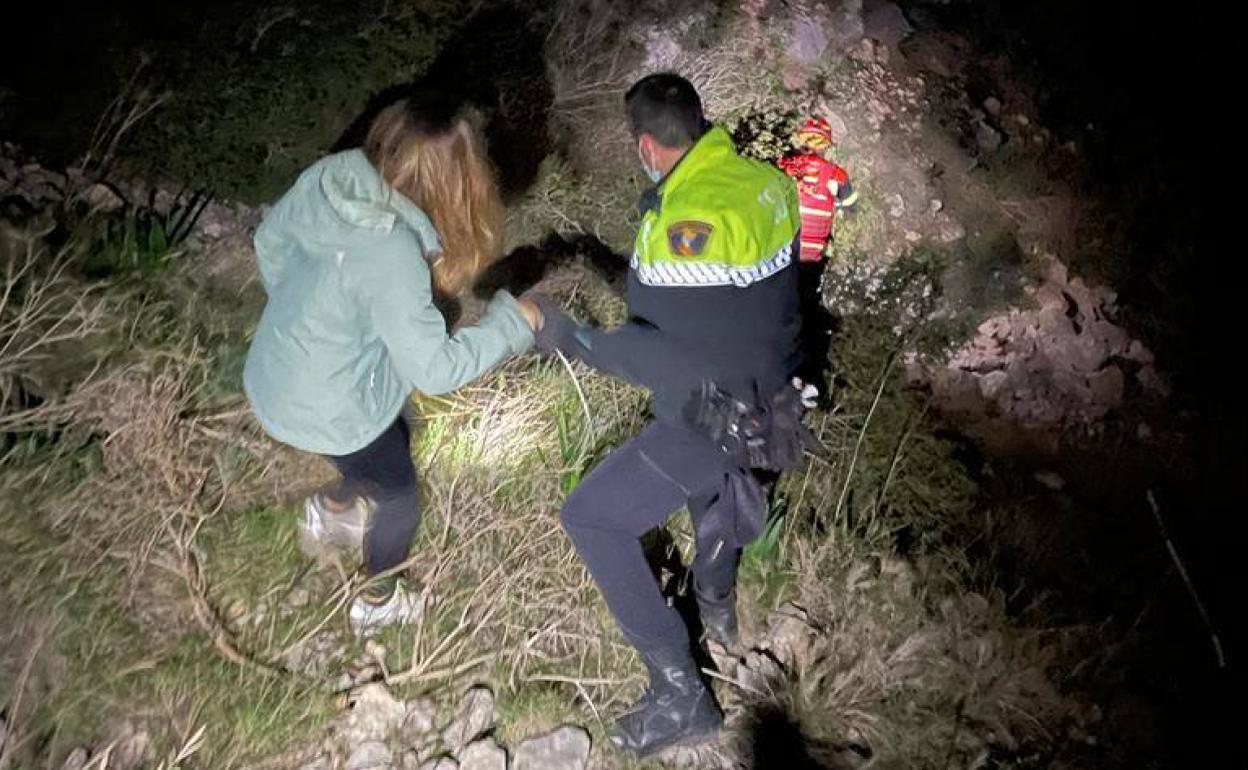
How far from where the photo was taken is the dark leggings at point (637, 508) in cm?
237

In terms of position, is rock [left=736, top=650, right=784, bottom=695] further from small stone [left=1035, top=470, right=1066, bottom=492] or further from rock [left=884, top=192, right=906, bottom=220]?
rock [left=884, top=192, right=906, bottom=220]

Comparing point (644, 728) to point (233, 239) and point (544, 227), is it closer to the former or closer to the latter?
point (544, 227)

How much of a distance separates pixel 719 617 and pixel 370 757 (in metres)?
1.15

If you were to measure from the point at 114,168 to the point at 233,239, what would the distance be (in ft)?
2.82

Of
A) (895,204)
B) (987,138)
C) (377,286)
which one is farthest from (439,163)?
(987,138)

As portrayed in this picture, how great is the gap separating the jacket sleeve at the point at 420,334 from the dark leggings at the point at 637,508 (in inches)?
18.4

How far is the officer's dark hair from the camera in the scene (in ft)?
7.47

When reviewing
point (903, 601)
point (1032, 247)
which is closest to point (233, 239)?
point (903, 601)

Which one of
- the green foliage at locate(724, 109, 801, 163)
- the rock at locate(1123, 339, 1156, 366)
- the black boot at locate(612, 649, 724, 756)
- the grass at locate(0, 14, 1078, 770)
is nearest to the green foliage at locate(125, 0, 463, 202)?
the grass at locate(0, 14, 1078, 770)

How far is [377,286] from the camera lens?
205 cm

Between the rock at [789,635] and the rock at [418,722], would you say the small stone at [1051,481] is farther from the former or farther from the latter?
the rock at [418,722]

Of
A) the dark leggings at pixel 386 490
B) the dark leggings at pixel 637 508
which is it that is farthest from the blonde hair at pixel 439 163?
the dark leggings at pixel 637 508

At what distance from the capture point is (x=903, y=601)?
10.4 feet

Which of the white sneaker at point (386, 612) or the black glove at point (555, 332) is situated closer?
the black glove at point (555, 332)
